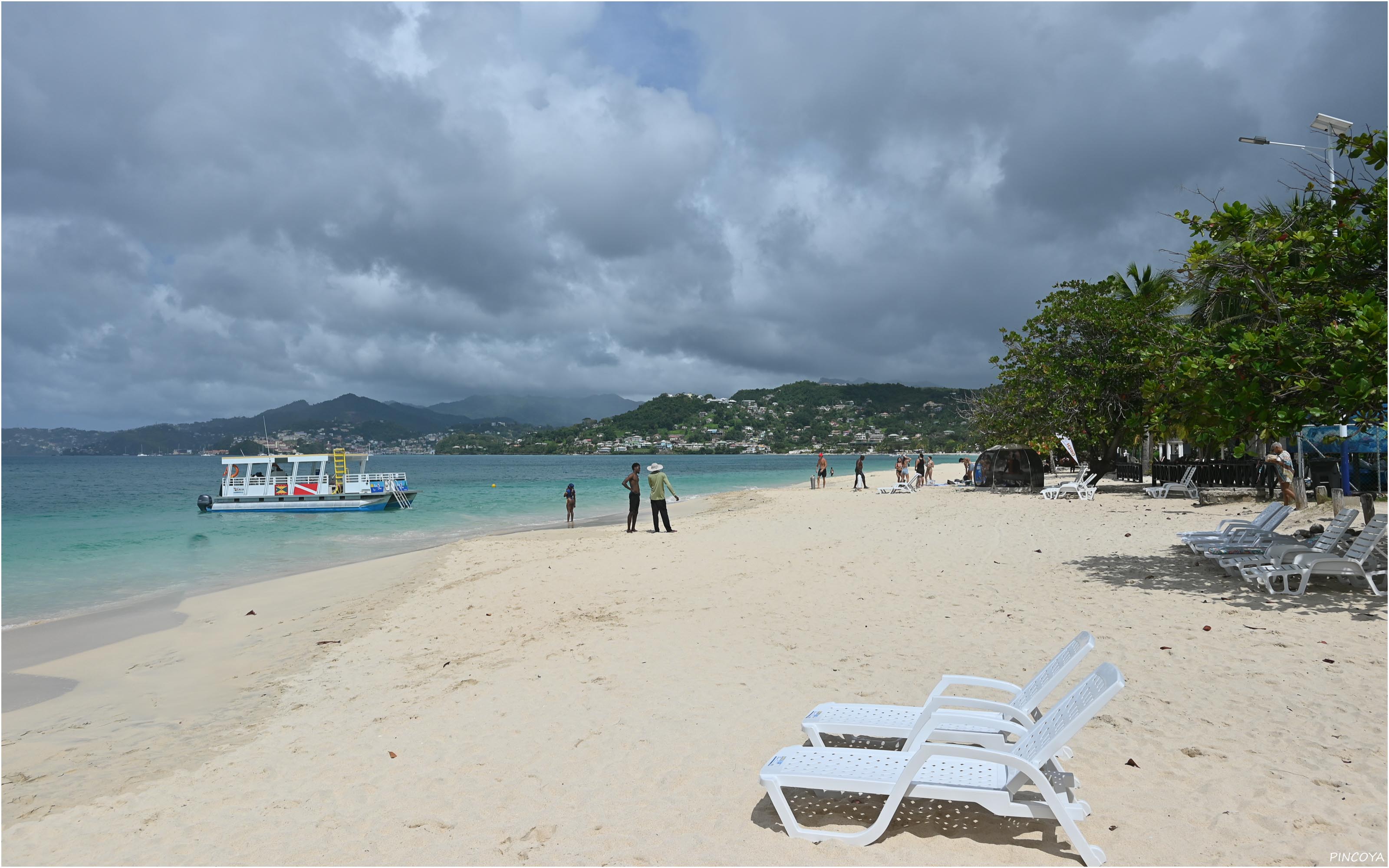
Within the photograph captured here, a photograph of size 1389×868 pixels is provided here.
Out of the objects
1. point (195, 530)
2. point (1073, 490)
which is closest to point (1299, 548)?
point (1073, 490)

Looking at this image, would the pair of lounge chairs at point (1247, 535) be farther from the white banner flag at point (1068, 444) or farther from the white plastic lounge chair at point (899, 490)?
the white plastic lounge chair at point (899, 490)

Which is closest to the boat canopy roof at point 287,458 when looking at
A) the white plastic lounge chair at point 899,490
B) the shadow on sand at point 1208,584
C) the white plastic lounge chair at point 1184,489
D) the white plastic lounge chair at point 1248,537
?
the white plastic lounge chair at point 899,490

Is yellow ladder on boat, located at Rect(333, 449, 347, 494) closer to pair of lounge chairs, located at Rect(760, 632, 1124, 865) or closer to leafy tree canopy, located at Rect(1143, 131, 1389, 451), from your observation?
leafy tree canopy, located at Rect(1143, 131, 1389, 451)

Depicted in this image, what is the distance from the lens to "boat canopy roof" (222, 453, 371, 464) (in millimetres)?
34156

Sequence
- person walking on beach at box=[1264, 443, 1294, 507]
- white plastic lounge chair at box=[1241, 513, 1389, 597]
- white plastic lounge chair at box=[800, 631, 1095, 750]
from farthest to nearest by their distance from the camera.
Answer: person walking on beach at box=[1264, 443, 1294, 507] → white plastic lounge chair at box=[1241, 513, 1389, 597] → white plastic lounge chair at box=[800, 631, 1095, 750]

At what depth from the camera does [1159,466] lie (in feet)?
82.0

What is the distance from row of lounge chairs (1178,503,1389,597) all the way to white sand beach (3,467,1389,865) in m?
0.24

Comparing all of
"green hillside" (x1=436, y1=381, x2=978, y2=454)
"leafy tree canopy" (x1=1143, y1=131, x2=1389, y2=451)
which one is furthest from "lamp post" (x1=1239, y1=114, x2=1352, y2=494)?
"green hillside" (x1=436, y1=381, x2=978, y2=454)

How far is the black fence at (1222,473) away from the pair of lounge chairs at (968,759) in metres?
22.3

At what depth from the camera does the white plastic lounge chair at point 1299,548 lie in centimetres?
845

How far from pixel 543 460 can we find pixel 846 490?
122m

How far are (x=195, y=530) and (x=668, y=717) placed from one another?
94.3 feet

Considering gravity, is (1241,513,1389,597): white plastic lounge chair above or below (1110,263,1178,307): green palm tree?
below

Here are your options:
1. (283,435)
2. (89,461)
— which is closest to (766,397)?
(283,435)
